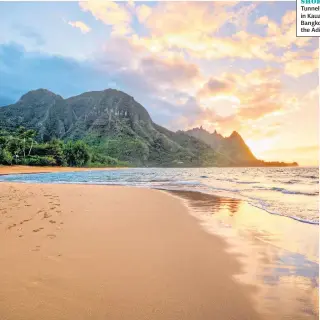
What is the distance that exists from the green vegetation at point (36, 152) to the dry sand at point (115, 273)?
7920cm

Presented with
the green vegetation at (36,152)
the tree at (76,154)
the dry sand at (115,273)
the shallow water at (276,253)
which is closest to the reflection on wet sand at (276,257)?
the shallow water at (276,253)

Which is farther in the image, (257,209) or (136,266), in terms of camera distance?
(257,209)

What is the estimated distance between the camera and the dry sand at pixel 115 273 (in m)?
3.18

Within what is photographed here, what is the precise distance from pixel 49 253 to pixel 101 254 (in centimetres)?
93

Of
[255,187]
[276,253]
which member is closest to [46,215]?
[276,253]

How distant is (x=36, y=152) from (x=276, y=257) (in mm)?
98500

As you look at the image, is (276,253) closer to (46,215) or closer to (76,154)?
(46,215)

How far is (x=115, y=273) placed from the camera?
4.23 m

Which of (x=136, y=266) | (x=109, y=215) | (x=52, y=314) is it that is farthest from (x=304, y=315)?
(x=109, y=215)

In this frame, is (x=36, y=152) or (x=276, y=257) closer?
(x=276, y=257)

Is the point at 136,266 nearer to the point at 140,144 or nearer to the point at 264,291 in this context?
the point at 264,291

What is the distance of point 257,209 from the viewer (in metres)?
11.6

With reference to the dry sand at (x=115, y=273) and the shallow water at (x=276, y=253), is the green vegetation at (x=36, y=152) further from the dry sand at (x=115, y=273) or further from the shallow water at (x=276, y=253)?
the shallow water at (x=276, y=253)

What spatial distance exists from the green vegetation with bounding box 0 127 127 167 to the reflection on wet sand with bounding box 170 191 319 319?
79788 mm
